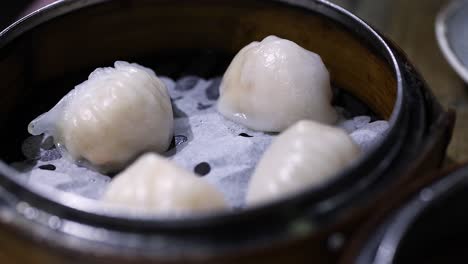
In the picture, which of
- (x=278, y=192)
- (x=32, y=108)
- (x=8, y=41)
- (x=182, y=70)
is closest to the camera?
(x=278, y=192)

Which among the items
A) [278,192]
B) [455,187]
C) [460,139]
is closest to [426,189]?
[455,187]

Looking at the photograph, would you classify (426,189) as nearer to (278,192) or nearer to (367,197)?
(367,197)

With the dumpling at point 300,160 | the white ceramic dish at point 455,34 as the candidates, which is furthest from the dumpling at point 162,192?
the white ceramic dish at point 455,34

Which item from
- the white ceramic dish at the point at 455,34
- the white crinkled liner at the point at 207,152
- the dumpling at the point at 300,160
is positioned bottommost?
the white ceramic dish at the point at 455,34

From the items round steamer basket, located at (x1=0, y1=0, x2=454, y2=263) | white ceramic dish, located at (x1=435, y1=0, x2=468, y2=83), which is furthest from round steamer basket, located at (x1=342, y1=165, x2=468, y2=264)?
white ceramic dish, located at (x1=435, y1=0, x2=468, y2=83)

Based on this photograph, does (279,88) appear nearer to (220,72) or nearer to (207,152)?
(207,152)

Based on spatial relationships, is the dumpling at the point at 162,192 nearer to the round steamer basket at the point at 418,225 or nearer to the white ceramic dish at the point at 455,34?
the round steamer basket at the point at 418,225

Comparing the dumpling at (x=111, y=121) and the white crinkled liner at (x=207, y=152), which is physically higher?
the dumpling at (x=111, y=121)
